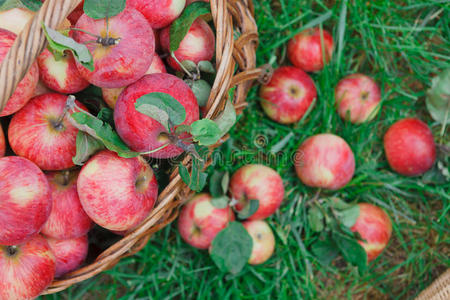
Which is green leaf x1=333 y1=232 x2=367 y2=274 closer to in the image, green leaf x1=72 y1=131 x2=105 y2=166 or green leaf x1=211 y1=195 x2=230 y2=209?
green leaf x1=211 y1=195 x2=230 y2=209

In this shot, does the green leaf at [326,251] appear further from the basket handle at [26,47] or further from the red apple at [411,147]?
the basket handle at [26,47]

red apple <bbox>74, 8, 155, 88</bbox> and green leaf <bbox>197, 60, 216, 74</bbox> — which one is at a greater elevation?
red apple <bbox>74, 8, 155, 88</bbox>

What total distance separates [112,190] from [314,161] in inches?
29.1

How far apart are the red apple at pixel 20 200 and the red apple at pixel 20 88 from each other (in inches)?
5.0

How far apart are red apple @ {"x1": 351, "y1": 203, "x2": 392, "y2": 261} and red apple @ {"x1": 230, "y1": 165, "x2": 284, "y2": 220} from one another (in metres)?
0.33

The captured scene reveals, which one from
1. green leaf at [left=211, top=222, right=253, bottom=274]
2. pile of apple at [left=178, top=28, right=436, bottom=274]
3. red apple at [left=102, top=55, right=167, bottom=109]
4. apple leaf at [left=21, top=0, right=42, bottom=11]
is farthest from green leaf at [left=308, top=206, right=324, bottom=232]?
apple leaf at [left=21, top=0, right=42, bottom=11]

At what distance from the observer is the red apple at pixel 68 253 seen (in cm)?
105

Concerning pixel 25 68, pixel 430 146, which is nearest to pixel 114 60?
pixel 25 68

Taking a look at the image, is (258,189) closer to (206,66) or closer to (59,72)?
(206,66)

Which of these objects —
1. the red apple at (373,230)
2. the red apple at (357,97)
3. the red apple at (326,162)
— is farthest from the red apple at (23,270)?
the red apple at (357,97)

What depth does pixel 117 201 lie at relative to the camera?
3.01 ft

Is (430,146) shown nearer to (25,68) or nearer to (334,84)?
(334,84)

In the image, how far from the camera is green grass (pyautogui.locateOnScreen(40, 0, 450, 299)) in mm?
1439

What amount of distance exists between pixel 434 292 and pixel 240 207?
708 mm
